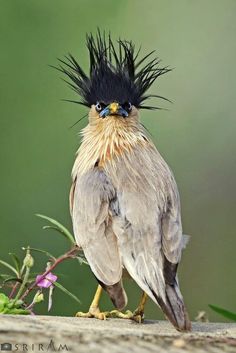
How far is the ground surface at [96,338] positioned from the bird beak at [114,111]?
1443 mm

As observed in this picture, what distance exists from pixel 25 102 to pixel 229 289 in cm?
242

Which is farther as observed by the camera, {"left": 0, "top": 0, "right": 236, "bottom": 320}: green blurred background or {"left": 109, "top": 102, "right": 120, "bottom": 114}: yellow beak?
{"left": 0, "top": 0, "right": 236, "bottom": 320}: green blurred background

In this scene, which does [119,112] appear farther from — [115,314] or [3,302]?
[3,302]

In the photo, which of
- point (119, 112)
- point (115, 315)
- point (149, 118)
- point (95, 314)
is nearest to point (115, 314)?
point (115, 315)

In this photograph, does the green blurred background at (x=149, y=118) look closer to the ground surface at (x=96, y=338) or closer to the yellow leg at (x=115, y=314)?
the yellow leg at (x=115, y=314)

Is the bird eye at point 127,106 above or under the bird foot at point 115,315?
above

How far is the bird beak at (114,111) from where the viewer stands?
544cm

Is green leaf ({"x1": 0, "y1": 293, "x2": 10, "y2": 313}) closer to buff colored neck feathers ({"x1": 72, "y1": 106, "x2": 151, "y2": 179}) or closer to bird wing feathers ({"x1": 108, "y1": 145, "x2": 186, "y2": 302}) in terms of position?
bird wing feathers ({"x1": 108, "y1": 145, "x2": 186, "y2": 302})

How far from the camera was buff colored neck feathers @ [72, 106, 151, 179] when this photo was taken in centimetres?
516

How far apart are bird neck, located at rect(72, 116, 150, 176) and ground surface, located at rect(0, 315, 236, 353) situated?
107 cm

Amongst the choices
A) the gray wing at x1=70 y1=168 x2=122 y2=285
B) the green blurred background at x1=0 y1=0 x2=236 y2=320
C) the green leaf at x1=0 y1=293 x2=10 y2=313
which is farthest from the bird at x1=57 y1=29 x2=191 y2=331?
the green blurred background at x1=0 y1=0 x2=236 y2=320

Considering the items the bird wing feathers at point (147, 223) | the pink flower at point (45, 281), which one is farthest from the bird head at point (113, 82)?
the pink flower at point (45, 281)

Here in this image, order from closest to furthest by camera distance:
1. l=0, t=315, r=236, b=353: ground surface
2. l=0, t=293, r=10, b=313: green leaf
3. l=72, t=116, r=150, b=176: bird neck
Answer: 1. l=0, t=315, r=236, b=353: ground surface
2. l=0, t=293, r=10, b=313: green leaf
3. l=72, t=116, r=150, b=176: bird neck

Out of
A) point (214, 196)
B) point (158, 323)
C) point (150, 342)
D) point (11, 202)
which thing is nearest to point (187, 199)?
point (214, 196)
